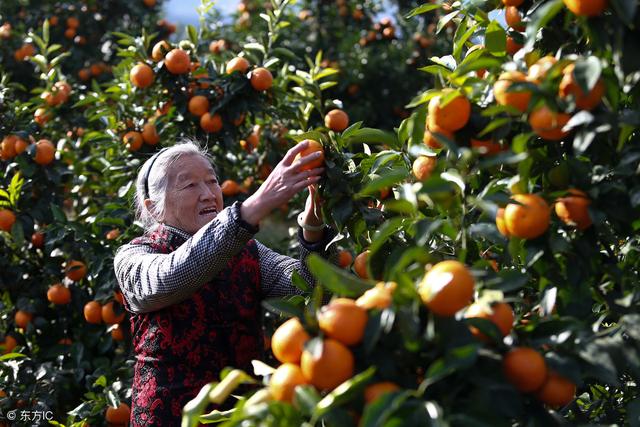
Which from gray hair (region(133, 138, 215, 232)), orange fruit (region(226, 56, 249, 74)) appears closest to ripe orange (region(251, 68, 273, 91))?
orange fruit (region(226, 56, 249, 74))

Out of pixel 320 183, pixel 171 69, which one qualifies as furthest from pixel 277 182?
pixel 171 69

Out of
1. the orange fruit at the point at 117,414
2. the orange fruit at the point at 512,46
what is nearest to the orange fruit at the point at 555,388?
the orange fruit at the point at 512,46

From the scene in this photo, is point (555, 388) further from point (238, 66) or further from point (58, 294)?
point (58, 294)

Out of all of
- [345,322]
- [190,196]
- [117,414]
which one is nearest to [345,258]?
[190,196]

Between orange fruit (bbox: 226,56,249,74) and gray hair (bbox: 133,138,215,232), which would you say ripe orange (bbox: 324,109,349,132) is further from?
orange fruit (bbox: 226,56,249,74)

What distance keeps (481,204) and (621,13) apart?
0.30 m

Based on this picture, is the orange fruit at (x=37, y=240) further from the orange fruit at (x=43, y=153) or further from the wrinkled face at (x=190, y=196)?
the wrinkled face at (x=190, y=196)

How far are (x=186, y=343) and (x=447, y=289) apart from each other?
923 millimetres

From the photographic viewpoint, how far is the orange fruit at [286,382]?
998 mm

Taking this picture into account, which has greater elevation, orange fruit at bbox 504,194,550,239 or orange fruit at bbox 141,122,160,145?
orange fruit at bbox 504,194,550,239

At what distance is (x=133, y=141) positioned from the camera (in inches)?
107

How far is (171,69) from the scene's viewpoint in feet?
8.78

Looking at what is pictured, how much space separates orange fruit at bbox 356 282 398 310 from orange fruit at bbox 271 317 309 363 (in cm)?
9

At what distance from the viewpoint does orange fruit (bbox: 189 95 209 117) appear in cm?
262
